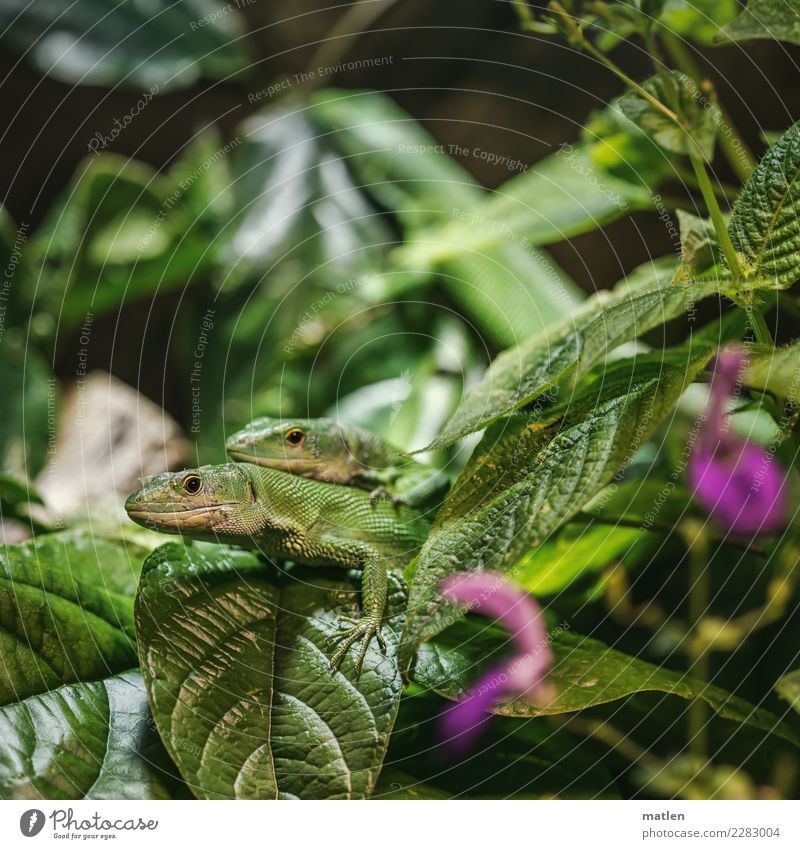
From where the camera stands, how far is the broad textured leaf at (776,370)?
0.48m

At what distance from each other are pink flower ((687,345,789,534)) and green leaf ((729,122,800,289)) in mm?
153

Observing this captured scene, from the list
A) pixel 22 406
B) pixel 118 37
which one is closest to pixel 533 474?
pixel 22 406

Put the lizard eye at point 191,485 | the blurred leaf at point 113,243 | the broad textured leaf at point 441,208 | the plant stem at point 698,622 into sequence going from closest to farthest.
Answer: the lizard eye at point 191,485, the plant stem at point 698,622, the broad textured leaf at point 441,208, the blurred leaf at point 113,243

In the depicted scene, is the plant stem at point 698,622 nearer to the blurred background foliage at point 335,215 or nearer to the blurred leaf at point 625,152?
the blurred background foliage at point 335,215

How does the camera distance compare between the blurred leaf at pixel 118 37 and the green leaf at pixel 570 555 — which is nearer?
the green leaf at pixel 570 555

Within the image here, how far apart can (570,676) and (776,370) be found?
0.25 m

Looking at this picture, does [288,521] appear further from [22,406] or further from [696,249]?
[22,406]

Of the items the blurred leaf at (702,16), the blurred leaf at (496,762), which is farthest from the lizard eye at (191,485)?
the blurred leaf at (702,16)

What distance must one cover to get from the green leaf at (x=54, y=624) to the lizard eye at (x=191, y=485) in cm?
11

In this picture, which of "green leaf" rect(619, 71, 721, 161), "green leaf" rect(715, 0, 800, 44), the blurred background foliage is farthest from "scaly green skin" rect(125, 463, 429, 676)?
"green leaf" rect(715, 0, 800, 44)

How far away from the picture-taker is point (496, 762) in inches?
21.2

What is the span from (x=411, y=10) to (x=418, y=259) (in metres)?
0.60

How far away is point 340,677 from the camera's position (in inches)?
18.6

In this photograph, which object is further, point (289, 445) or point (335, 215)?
point (335, 215)
